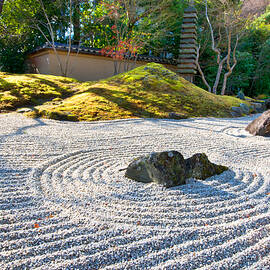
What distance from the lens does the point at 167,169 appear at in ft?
9.08

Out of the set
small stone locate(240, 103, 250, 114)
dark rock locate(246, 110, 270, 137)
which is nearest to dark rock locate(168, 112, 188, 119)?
dark rock locate(246, 110, 270, 137)

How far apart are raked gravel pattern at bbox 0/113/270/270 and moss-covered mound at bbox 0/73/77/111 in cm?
355

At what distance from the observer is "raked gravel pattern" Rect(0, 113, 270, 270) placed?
1644 mm

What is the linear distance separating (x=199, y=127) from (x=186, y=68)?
6.56 m

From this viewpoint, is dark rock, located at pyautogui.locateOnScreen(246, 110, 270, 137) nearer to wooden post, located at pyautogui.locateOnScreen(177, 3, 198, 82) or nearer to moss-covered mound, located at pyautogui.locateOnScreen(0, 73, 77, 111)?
moss-covered mound, located at pyautogui.locateOnScreen(0, 73, 77, 111)

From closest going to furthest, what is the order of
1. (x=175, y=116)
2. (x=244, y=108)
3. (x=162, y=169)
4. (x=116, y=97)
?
(x=162, y=169) < (x=175, y=116) < (x=116, y=97) < (x=244, y=108)

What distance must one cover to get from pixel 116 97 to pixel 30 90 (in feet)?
9.56

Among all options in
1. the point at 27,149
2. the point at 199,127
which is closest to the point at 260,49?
the point at 199,127

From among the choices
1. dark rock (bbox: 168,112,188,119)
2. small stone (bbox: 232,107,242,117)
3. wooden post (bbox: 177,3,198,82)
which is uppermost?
wooden post (bbox: 177,3,198,82)

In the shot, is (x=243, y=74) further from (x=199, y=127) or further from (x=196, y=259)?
(x=196, y=259)

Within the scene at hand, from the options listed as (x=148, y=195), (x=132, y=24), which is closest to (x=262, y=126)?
(x=148, y=195)

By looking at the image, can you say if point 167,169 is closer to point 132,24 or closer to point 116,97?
point 116,97

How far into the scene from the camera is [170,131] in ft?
18.7

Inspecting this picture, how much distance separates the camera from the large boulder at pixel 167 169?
2762 mm
